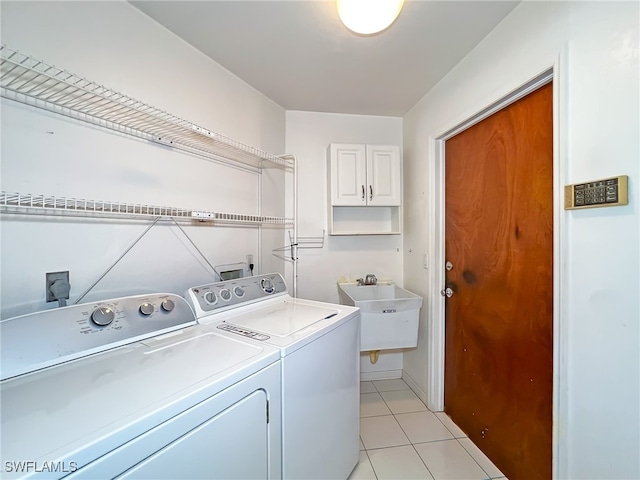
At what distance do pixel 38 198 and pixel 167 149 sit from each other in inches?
26.0

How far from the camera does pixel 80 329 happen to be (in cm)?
92

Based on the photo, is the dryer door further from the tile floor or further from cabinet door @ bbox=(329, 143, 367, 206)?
cabinet door @ bbox=(329, 143, 367, 206)

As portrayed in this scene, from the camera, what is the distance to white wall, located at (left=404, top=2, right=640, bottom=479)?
90 cm

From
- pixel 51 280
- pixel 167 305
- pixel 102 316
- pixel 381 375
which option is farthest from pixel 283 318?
pixel 381 375

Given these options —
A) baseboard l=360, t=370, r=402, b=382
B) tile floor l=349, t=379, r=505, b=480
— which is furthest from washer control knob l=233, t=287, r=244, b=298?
baseboard l=360, t=370, r=402, b=382

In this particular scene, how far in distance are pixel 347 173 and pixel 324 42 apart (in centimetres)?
96

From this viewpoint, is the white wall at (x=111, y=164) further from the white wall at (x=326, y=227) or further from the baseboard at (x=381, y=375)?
the baseboard at (x=381, y=375)

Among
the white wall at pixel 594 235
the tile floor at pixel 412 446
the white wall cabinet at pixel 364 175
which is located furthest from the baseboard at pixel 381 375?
the white wall at pixel 594 235

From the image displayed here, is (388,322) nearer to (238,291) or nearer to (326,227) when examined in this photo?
(326,227)

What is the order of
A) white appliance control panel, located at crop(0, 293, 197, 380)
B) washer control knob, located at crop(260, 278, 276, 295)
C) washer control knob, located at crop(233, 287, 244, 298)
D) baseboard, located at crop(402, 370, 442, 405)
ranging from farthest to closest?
baseboard, located at crop(402, 370, 442, 405)
washer control knob, located at crop(260, 278, 276, 295)
washer control knob, located at crop(233, 287, 244, 298)
white appliance control panel, located at crop(0, 293, 197, 380)

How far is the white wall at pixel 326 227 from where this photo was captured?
96.3 inches

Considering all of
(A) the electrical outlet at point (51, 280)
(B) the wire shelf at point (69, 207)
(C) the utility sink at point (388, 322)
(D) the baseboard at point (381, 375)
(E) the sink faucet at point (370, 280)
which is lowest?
(D) the baseboard at point (381, 375)

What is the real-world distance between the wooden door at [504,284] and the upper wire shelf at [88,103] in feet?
4.94

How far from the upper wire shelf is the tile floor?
210cm
